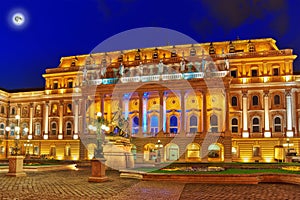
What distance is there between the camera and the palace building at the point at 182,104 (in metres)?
52.4

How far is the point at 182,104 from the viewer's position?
53062 mm

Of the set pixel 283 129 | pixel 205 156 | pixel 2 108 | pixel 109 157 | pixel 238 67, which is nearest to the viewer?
pixel 109 157

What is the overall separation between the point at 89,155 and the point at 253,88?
2781 centimetres

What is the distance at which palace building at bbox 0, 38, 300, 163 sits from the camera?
172 ft

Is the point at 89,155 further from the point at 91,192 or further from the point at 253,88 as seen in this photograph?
the point at 91,192

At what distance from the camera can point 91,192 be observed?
50.1 ft

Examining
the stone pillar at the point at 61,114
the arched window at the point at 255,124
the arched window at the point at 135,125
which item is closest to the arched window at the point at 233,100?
the arched window at the point at 255,124

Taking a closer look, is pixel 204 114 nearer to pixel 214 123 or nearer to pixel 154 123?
pixel 214 123

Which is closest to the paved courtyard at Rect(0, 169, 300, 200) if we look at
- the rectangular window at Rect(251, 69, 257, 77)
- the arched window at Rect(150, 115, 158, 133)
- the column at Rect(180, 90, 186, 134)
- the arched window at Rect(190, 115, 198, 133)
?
the column at Rect(180, 90, 186, 134)

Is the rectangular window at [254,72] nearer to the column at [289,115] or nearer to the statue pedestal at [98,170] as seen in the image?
the column at [289,115]

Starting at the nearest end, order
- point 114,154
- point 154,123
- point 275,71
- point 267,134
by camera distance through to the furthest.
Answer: point 114,154, point 267,134, point 275,71, point 154,123

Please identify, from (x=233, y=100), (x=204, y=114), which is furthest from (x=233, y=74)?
(x=204, y=114)

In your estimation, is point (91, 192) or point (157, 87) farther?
point (157, 87)

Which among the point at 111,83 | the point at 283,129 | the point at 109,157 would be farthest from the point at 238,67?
the point at 109,157
